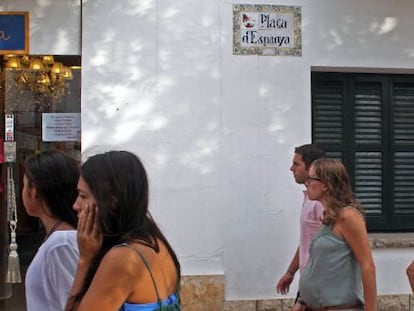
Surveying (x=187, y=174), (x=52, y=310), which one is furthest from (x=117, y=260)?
(x=187, y=174)

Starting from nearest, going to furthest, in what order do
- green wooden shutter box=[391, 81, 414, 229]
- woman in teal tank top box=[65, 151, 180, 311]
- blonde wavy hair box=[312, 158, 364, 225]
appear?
1. woman in teal tank top box=[65, 151, 180, 311]
2. blonde wavy hair box=[312, 158, 364, 225]
3. green wooden shutter box=[391, 81, 414, 229]

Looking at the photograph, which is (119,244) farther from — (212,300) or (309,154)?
(212,300)

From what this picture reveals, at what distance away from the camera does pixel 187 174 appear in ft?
19.8

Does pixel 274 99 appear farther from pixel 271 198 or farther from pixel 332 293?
pixel 332 293

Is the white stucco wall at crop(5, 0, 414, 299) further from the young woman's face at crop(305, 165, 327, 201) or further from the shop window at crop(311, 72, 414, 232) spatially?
the young woman's face at crop(305, 165, 327, 201)

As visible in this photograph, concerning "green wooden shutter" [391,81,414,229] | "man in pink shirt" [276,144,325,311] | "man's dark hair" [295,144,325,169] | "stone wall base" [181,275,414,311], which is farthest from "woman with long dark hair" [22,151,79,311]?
"green wooden shutter" [391,81,414,229]

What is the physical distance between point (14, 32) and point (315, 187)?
3.84 metres

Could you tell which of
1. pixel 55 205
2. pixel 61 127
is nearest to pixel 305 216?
pixel 55 205

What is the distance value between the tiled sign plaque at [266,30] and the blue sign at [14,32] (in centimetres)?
209

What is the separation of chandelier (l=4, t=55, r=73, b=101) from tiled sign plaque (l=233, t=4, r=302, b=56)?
5.88ft

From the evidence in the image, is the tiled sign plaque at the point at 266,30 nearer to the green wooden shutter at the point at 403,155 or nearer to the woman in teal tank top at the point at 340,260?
the green wooden shutter at the point at 403,155

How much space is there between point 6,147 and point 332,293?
4.05 m

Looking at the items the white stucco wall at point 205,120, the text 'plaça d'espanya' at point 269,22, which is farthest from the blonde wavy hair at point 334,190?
the text 'plaça d'espanya' at point 269,22

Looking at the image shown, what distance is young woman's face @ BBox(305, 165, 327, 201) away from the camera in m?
3.54
